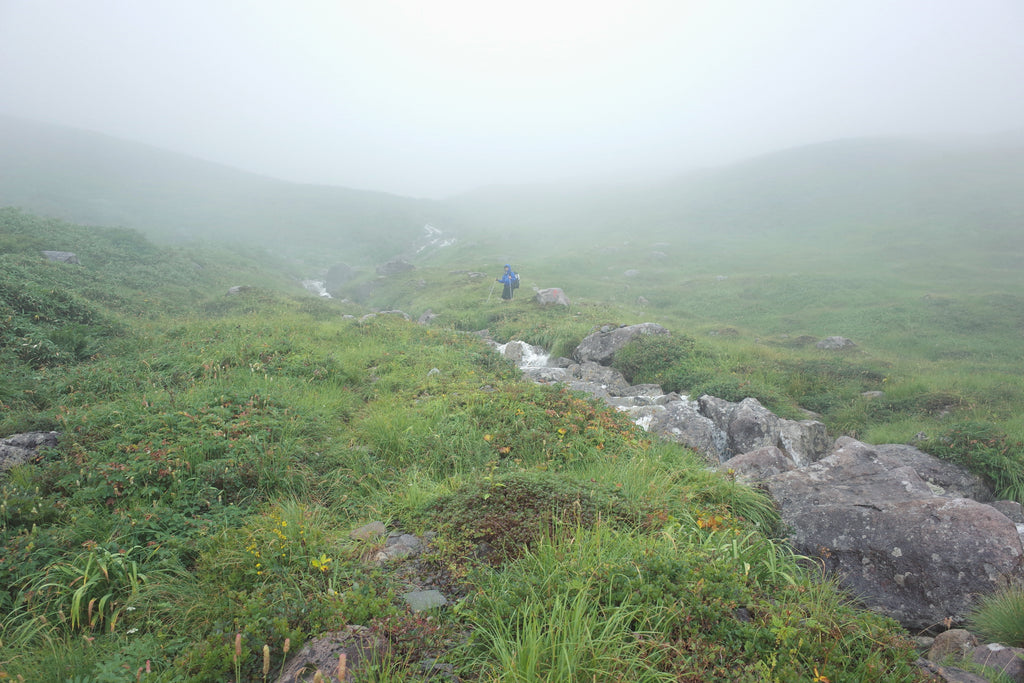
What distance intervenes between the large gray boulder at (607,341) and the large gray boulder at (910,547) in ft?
33.6

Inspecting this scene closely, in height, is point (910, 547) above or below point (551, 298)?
above

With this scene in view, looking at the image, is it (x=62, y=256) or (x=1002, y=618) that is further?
(x=62, y=256)

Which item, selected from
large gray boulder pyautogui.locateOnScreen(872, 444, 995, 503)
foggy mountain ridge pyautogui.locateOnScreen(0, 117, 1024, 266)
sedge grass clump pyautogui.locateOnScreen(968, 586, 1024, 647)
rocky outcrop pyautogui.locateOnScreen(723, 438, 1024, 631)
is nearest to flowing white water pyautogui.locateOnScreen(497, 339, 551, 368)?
large gray boulder pyautogui.locateOnScreen(872, 444, 995, 503)

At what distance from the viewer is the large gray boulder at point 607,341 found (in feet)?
54.0

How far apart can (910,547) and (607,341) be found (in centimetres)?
1192

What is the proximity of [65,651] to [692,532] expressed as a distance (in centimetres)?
567

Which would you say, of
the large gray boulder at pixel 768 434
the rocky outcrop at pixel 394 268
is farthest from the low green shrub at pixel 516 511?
the rocky outcrop at pixel 394 268

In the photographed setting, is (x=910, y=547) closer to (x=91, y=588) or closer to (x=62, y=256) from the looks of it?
(x=91, y=588)

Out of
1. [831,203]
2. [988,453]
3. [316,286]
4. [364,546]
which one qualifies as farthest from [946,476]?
[831,203]

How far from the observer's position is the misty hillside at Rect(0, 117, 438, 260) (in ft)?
197

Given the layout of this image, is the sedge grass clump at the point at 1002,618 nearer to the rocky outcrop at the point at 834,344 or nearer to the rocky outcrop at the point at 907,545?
the rocky outcrop at the point at 907,545

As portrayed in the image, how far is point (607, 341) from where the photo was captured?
16.9 m

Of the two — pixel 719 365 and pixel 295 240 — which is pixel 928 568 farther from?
pixel 295 240

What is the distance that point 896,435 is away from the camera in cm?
991
